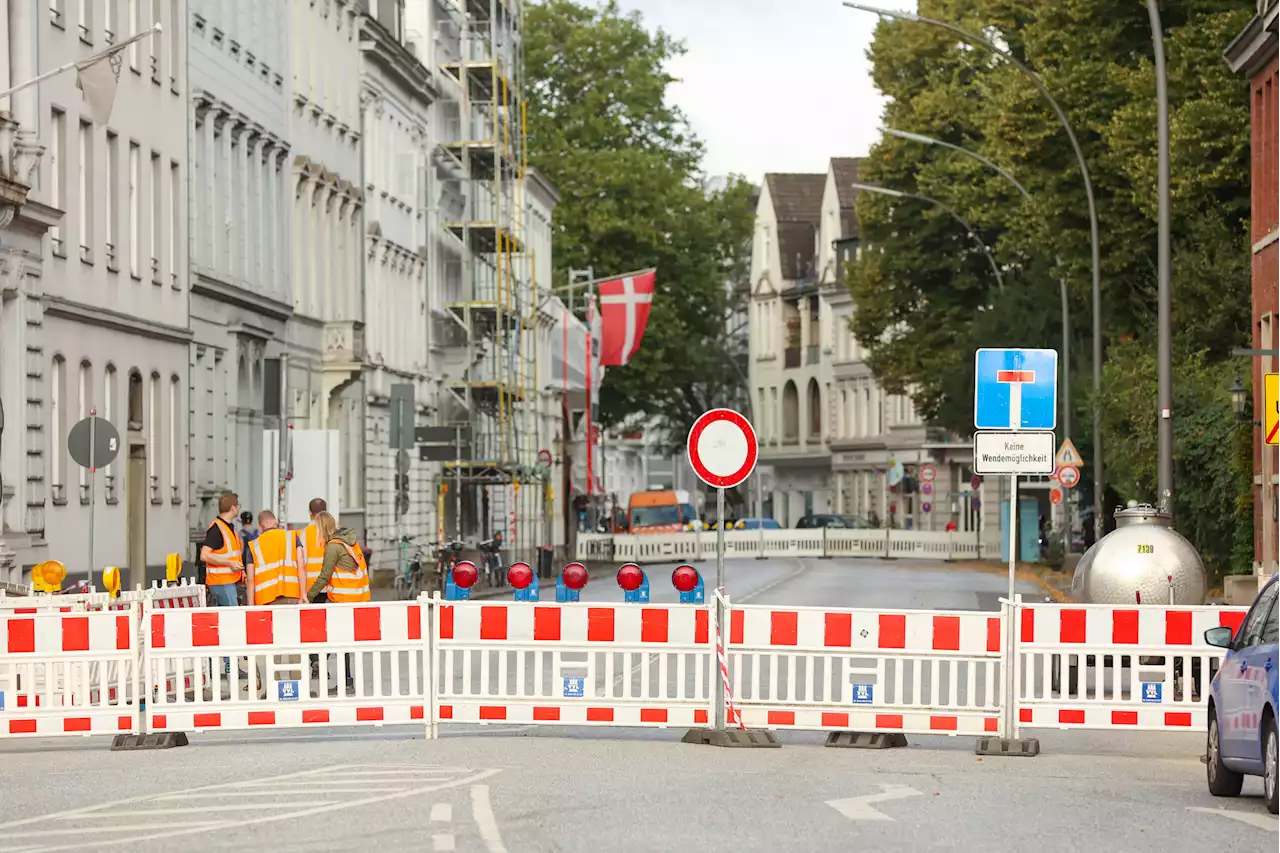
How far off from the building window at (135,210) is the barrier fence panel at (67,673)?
2433 cm

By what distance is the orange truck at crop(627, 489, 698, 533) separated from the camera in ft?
293

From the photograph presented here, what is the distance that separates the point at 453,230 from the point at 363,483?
46.0 ft

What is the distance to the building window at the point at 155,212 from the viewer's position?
151ft

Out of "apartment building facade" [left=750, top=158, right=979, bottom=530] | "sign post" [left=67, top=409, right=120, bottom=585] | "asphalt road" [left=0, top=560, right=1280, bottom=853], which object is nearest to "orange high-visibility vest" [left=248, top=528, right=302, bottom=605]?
"sign post" [left=67, top=409, right=120, bottom=585]

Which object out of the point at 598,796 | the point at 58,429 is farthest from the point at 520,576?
the point at 58,429

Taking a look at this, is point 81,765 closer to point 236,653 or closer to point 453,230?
point 236,653

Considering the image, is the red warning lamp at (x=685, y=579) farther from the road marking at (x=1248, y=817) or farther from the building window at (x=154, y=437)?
the building window at (x=154, y=437)

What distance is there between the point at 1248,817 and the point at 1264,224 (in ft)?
99.2

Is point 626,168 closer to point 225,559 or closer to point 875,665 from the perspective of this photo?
point 225,559

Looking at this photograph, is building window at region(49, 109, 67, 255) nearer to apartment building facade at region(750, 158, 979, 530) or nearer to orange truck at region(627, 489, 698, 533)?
orange truck at region(627, 489, 698, 533)

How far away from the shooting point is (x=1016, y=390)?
2112 centimetres

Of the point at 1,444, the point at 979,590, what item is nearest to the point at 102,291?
the point at 1,444

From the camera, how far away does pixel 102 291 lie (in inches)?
1676

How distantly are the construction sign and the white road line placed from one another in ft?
40.2
